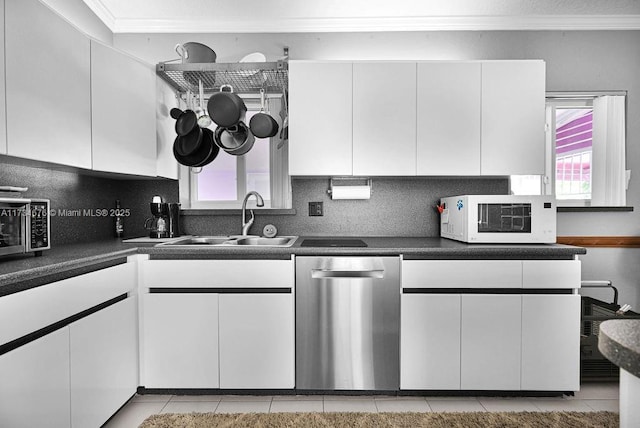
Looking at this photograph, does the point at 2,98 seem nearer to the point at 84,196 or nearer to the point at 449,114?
the point at 84,196

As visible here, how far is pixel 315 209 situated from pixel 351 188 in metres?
0.32

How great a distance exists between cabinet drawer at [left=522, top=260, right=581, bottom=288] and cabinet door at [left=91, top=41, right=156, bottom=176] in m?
2.38

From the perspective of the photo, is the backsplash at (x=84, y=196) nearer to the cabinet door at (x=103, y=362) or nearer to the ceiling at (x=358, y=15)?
the cabinet door at (x=103, y=362)

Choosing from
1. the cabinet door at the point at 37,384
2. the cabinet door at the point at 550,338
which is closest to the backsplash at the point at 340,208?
the cabinet door at the point at 550,338

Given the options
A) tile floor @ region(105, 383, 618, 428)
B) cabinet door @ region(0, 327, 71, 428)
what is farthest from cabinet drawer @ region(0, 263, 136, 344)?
tile floor @ region(105, 383, 618, 428)

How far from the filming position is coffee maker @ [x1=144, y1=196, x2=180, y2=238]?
8.27 feet

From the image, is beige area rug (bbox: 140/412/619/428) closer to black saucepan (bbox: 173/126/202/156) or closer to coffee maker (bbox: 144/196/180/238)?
coffee maker (bbox: 144/196/180/238)

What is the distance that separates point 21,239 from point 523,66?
289 cm

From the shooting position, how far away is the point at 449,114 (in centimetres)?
236

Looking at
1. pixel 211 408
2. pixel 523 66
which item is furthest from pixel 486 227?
pixel 211 408

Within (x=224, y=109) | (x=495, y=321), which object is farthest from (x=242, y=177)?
(x=495, y=321)

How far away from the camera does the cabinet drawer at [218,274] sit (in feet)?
6.74

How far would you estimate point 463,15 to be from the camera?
265cm

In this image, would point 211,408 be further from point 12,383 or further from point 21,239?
point 21,239
